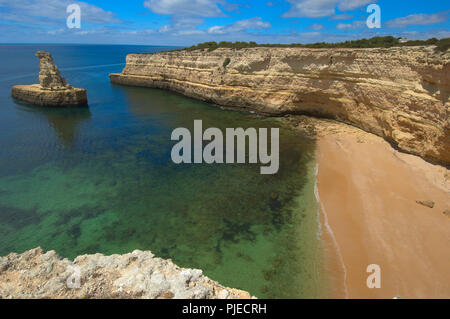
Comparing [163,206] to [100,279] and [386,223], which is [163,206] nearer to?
[100,279]

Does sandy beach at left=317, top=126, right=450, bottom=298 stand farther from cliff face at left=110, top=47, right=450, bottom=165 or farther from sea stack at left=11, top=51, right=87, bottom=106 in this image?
sea stack at left=11, top=51, right=87, bottom=106

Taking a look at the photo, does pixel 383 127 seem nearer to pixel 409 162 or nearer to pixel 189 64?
pixel 409 162

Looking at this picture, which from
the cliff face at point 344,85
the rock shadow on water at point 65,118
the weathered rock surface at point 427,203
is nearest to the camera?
the weathered rock surface at point 427,203
